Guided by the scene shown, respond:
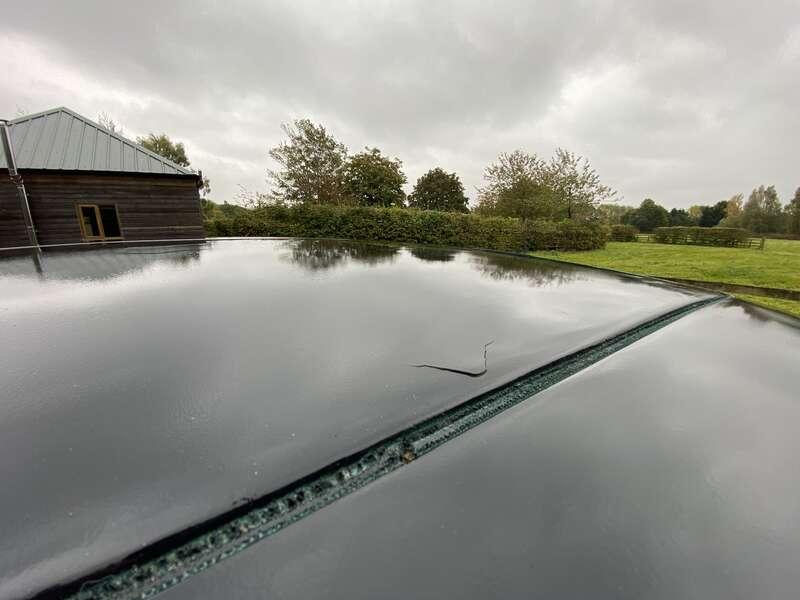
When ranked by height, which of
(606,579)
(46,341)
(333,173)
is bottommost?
(606,579)

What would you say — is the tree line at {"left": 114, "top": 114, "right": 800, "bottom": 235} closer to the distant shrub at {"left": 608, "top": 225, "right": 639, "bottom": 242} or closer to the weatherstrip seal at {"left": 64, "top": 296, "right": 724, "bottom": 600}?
the distant shrub at {"left": 608, "top": 225, "right": 639, "bottom": 242}

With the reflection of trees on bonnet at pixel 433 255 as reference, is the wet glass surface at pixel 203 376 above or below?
below

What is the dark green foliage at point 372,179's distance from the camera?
24.0 metres

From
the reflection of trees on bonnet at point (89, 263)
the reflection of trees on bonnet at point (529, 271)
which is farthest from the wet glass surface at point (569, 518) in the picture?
the reflection of trees on bonnet at point (89, 263)

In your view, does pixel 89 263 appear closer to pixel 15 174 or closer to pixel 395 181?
pixel 15 174

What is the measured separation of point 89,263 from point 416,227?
9562 millimetres

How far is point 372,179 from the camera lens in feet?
79.2

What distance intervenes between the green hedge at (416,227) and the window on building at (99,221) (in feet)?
13.4

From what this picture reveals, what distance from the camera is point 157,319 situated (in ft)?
4.52

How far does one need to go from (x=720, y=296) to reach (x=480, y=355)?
265 centimetres

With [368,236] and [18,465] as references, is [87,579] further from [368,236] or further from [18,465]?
[368,236]

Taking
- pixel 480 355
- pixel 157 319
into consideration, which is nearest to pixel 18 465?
pixel 157 319

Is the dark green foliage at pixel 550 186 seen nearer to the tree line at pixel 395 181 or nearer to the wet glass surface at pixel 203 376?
the tree line at pixel 395 181

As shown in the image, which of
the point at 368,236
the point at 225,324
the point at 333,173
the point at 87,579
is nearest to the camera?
the point at 87,579
